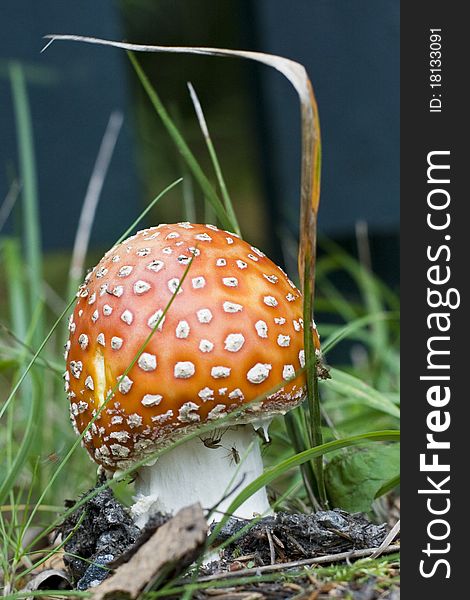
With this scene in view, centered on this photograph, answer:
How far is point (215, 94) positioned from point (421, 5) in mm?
3717

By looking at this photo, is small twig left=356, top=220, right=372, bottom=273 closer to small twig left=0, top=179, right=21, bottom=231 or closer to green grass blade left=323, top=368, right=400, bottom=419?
small twig left=0, top=179, right=21, bottom=231

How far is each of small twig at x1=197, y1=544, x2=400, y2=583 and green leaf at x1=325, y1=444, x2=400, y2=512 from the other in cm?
27

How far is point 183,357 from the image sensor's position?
56.7 inches

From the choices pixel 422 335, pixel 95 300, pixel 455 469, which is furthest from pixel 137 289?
pixel 455 469

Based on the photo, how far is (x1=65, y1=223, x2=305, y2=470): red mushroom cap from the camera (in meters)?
1.44

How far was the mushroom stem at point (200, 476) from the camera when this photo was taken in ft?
5.24

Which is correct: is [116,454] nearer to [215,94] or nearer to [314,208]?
[314,208]

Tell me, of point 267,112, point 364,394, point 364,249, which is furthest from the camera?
point 267,112

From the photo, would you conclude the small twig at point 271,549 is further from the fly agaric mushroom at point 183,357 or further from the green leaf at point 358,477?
the green leaf at point 358,477

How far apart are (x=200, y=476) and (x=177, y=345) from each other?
12.3 inches

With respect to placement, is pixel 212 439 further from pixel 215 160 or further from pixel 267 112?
pixel 267 112

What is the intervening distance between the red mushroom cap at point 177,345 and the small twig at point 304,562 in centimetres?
27

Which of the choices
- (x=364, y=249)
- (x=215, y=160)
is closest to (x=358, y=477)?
(x=215, y=160)

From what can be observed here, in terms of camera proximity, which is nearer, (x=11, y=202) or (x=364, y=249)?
(x=11, y=202)
